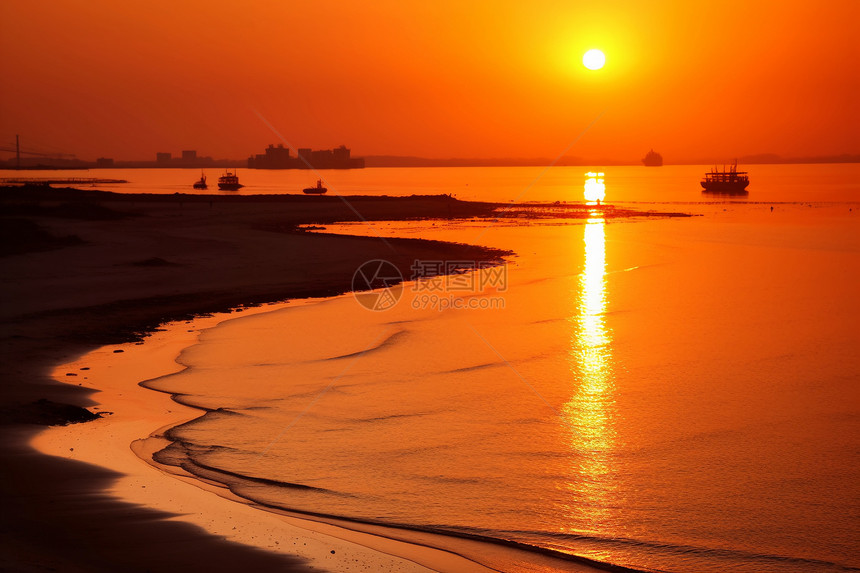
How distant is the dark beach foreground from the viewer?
676 cm

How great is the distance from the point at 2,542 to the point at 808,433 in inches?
434

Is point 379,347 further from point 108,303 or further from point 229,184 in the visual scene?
point 229,184

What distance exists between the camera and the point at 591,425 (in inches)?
475

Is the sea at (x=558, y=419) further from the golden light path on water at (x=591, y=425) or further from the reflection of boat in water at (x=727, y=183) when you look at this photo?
the reflection of boat in water at (x=727, y=183)

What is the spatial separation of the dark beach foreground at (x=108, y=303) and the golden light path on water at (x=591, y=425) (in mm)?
3563

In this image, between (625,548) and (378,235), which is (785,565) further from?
(378,235)

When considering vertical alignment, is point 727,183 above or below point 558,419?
above

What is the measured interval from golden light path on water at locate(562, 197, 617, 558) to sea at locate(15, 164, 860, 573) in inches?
1.8

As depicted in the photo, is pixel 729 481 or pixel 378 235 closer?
pixel 729 481

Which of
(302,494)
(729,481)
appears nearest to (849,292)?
(729,481)

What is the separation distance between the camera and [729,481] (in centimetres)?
965

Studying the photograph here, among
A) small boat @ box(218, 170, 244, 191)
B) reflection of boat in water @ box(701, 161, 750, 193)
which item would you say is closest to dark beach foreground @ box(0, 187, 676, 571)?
small boat @ box(218, 170, 244, 191)

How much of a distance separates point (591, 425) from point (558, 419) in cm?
56

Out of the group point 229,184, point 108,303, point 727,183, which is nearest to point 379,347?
point 108,303
